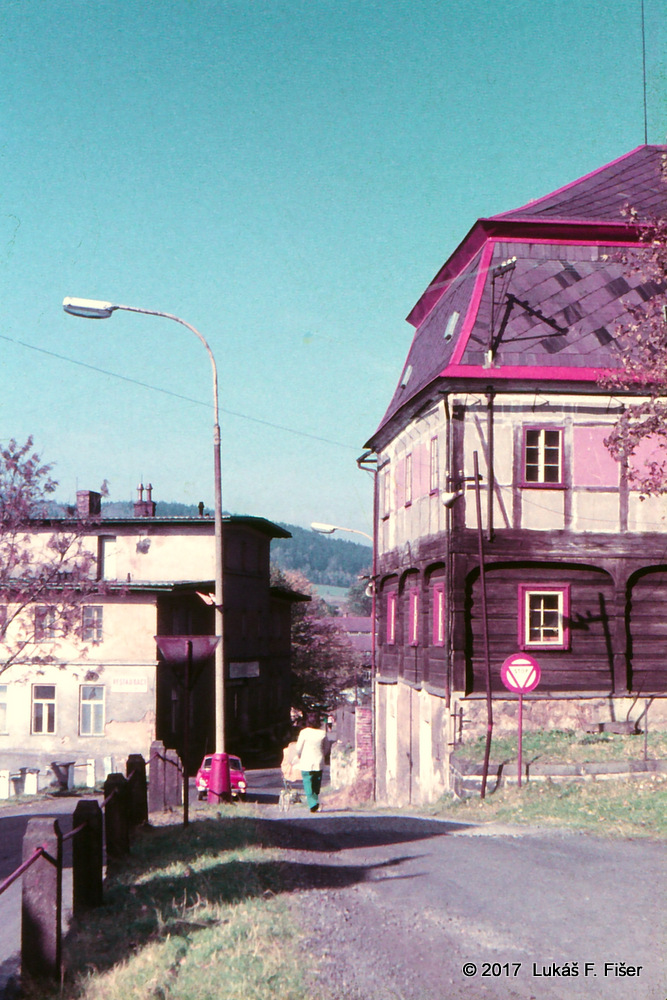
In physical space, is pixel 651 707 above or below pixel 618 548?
below

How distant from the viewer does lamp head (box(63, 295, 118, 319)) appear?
59.2 feet

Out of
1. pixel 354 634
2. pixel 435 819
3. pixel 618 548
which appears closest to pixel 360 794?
pixel 618 548

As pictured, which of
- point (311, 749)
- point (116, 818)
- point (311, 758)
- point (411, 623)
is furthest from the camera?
point (411, 623)

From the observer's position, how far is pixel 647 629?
2248 cm

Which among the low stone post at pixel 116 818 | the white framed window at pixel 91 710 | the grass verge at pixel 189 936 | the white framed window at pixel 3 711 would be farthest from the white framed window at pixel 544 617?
the white framed window at pixel 3 711

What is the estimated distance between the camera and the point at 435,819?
16.0 m

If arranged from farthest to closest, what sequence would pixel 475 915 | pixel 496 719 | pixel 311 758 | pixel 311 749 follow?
pixel 496 719, pixel 311 758, pixel 311 749, pixel 475 915

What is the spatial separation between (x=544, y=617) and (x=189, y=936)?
51.3 feet

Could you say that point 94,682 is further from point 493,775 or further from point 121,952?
point 121,952

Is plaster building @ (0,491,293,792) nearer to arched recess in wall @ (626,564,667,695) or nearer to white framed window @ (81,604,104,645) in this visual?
white framed window @ (81,604,104,645)

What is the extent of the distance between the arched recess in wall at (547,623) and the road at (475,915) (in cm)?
868

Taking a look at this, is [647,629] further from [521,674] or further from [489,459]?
[521,674]

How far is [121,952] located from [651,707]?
16.6 m

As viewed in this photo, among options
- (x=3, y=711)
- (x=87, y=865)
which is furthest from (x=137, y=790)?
(x=3, y=711)
